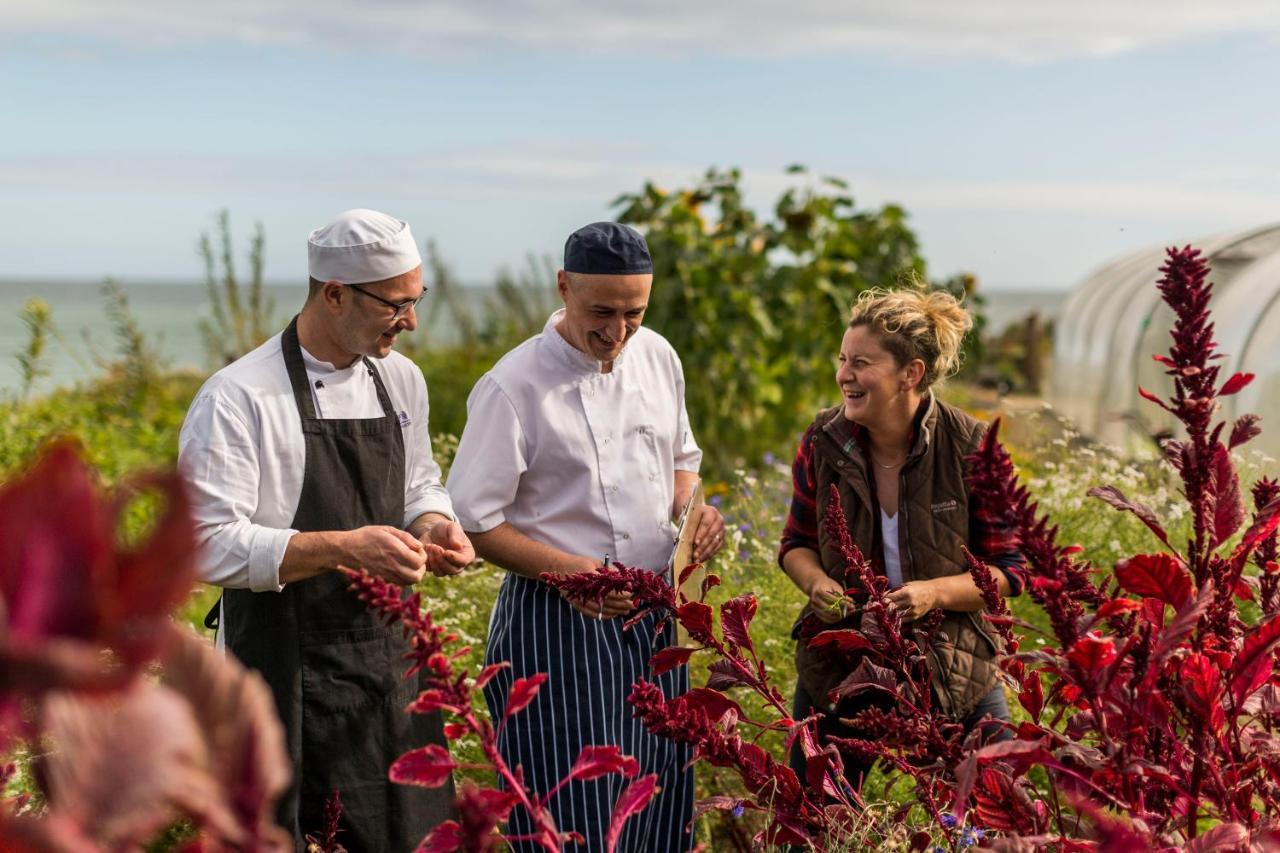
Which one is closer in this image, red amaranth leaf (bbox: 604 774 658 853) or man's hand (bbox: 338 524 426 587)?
red amaranth leaf (bbox: 604 774 658 853)

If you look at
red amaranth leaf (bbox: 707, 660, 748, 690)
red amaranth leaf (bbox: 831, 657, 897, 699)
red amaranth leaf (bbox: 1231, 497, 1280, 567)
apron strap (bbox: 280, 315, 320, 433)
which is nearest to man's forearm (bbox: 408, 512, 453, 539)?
apron strap (bbox: 280, 315, 320, 433)

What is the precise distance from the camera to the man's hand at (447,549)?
Result: 8.38 ft

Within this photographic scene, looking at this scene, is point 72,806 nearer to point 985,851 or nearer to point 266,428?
point 985,851

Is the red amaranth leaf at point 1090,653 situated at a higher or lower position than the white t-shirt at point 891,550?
higher

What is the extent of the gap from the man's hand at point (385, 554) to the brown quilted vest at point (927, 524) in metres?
0.91

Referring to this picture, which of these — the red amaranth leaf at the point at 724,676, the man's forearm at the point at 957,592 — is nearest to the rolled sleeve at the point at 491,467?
the man's forearm at the point at 957,592

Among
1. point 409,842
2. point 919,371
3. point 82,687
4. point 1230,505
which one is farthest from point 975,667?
point 82,687

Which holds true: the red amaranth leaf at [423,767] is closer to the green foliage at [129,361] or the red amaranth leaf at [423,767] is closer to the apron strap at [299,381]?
the apron strap at [299,381]

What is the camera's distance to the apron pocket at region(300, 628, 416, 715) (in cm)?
256

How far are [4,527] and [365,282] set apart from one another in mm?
2080

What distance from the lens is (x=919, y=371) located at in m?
2.81

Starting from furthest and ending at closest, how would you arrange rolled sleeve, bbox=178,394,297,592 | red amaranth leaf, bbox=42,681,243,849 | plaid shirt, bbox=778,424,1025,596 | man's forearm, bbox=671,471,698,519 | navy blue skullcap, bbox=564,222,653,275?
man's forearm, bbox=671,471,698,519
plaid shirt, bbox=778,424,1025,596
navy blue skullcap, bbox=564,222,653,275
rolled sleeve, bbox=178,394,297,592
red amaranth leaf, bbox=42,681,243,849

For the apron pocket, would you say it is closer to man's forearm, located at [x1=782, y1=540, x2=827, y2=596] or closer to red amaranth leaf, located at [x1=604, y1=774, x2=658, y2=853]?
man's forearm, located at [x1=782, y1=540, x2=827, y2=596]

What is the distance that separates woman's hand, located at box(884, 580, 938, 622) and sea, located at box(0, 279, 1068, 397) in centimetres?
505
